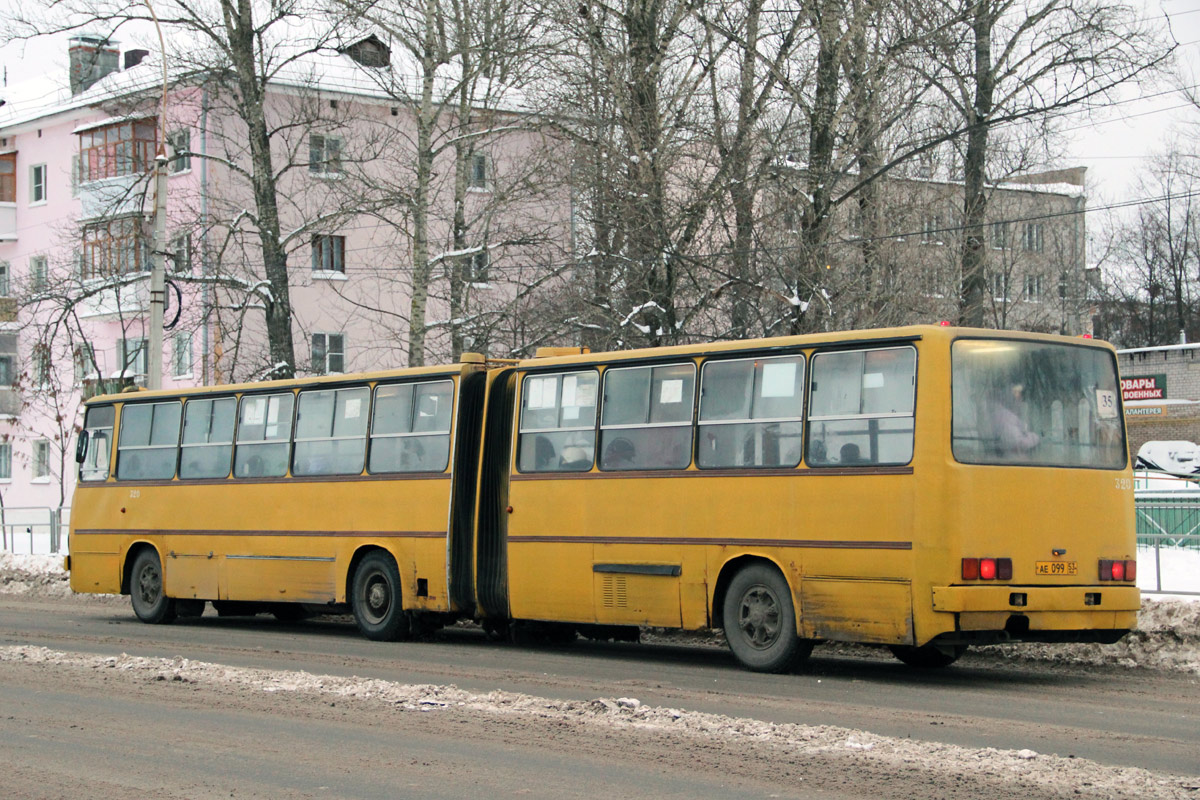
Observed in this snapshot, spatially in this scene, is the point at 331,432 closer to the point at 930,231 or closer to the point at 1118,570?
the point at 1118,570

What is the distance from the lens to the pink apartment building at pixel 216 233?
31.1 meters

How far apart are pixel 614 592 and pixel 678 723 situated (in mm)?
4955

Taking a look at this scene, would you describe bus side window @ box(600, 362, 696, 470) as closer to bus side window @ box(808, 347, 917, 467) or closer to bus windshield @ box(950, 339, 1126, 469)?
bus side window @ box(808, 347, 917, 467)

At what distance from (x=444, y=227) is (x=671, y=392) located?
88.9ft

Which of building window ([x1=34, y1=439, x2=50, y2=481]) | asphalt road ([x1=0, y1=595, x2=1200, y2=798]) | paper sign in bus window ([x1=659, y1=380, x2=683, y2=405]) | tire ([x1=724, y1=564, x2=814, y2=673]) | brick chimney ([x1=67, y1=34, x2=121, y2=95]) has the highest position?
brick chimney ([x1=67, y1=34, x2=121, y2=95])

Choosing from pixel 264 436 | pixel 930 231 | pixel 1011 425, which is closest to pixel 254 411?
pixel 264 436

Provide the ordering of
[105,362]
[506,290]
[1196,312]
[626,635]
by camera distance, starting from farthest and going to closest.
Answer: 1. [1196,312]
2. [105,362]
3. [506,290]
4. [626,635]

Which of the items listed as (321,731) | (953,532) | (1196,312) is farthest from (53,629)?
(1196,312)

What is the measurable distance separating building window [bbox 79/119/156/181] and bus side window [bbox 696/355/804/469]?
35.5m

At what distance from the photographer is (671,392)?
14359mm

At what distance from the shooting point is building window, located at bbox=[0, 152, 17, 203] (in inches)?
2172

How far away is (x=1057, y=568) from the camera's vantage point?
12.5 metres

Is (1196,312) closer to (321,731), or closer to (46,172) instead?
(46,172)

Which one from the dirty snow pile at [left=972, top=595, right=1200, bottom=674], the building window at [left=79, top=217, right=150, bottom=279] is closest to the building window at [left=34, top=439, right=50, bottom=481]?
the building window at [left=79, top=217, right=150, bottom=279]
